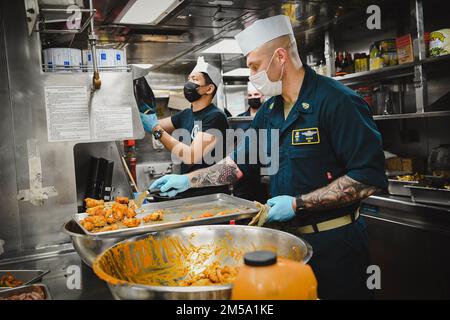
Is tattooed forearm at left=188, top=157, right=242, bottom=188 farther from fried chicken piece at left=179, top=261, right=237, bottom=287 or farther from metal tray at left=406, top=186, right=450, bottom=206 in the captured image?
metal tray at left=406, top=186, right=450, bottom=206

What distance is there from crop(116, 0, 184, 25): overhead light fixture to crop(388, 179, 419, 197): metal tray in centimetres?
→ 247

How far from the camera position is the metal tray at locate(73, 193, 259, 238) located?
174 cm

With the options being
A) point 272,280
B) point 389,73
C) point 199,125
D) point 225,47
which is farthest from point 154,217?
point 225,47

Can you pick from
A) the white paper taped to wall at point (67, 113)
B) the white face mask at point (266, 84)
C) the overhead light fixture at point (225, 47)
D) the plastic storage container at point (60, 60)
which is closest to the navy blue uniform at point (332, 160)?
the white face mask at point (266, 84)

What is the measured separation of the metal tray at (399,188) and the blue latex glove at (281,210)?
181 centimetres

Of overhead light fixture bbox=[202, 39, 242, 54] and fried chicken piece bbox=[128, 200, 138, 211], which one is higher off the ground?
overhead light fixture bbox=[202, 39, 242, 54]

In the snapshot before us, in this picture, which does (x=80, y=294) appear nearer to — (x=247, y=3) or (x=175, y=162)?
(x=247, y=3)

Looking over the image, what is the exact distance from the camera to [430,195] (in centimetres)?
298

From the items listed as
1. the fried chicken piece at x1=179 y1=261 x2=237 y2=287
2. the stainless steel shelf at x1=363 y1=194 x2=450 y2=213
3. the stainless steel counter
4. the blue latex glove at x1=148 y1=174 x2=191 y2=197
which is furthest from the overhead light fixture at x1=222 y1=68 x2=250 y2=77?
the fried chicken piece at x1=179 y1=261 x2=237 y2=287

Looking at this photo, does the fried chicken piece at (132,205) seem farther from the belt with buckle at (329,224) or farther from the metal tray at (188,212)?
the belt with buckle at (329,224)

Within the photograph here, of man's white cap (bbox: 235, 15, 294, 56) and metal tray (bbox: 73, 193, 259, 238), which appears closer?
metal tray (bbox: 73, 193, 259, 238)

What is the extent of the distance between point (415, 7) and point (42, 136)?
3.08 metres

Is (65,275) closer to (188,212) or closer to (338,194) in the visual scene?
(188,212)
